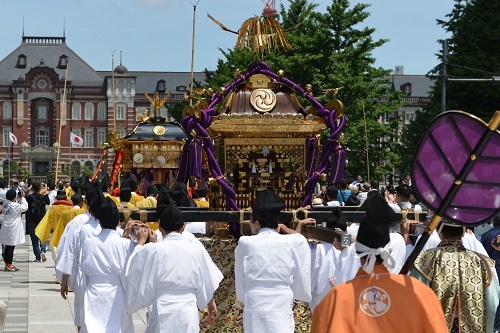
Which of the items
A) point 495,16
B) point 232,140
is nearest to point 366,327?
point 232,140

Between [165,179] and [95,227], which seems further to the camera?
[165,179]

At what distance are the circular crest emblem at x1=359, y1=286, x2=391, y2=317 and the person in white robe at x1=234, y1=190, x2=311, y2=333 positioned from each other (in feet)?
12.5

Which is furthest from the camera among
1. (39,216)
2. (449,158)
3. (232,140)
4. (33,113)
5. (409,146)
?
(33,113)

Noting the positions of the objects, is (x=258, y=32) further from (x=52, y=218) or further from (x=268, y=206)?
(x=52, y=218)

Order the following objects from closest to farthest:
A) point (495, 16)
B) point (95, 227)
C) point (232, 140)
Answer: point (95, 227) → point (232, 140) → point (495, 16)

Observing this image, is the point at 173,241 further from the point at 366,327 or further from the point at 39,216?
the point at 39,216

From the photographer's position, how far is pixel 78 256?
36.0 ft

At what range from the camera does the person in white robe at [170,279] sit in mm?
8820

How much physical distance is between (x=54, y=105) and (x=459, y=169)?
112972 millimetres

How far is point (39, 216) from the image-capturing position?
24.7m

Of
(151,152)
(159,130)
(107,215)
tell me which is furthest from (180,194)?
(159,130)

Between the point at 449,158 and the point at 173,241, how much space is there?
358 cm

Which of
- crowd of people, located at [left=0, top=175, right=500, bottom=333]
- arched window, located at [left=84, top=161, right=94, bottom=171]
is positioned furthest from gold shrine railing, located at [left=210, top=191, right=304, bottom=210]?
arched window, located at [left=84, top=161, right=94, bottom=171]

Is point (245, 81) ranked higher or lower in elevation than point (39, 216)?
higher
